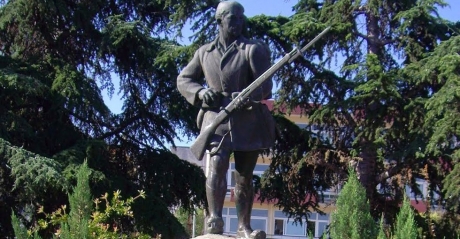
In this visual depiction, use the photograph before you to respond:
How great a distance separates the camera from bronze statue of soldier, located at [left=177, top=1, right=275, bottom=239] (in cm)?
584

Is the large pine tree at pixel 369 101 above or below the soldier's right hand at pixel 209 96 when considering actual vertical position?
above

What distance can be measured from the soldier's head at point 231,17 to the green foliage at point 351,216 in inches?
68.1

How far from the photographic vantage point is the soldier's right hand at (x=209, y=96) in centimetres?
583

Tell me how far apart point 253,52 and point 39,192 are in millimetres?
6133

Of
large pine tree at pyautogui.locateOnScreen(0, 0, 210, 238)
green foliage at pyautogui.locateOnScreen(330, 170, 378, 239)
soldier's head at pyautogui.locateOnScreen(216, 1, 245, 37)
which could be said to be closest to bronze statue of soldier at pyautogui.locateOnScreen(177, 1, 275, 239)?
soldier's head at pyautogui.locateOnScreen(216, 1, 245, 37)

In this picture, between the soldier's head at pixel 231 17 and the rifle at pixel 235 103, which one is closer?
the rifle at pixel 235 103

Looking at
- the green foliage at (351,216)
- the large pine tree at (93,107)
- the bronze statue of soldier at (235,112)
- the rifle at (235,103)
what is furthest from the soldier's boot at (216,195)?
the large pine tree at (93,107)

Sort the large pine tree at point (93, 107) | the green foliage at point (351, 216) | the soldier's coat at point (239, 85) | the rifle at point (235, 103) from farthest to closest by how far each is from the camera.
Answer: the large pine tree at point (93, 107) → the green foliage at point (351, 216) → the soldier's coat at point (239, 85) → the rifle at point (235, 103)

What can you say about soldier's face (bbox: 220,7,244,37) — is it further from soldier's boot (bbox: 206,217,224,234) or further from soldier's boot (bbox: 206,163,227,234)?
soldier's boot (bbox: 206,217,224,234)

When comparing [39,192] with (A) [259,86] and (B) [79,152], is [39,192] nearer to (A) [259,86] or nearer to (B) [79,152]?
(B) [79,152]

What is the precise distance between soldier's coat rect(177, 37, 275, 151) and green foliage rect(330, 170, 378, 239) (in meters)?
1.13

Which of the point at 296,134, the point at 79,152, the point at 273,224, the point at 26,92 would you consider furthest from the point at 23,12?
the point at 273,224

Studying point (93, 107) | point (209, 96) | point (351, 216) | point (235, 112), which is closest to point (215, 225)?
point (235, 112)

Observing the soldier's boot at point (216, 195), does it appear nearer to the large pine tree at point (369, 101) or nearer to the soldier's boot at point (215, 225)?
the soldier's boot at point (215, 225)
